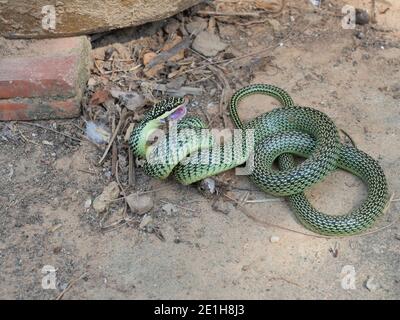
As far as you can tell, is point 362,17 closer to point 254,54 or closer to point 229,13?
point 254,54

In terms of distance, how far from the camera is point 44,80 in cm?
438

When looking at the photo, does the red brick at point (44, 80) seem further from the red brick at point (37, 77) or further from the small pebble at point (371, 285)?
the small pebble at point (371, 285)

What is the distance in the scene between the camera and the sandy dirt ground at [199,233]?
356 cm

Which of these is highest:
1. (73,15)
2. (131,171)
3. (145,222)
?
(73,15)

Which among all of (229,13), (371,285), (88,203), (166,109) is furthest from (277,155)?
(229,13)

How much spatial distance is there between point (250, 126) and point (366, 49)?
1.64 m

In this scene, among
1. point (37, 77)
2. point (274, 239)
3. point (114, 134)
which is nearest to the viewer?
point (274, 239)

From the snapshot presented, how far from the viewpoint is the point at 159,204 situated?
13.4ft

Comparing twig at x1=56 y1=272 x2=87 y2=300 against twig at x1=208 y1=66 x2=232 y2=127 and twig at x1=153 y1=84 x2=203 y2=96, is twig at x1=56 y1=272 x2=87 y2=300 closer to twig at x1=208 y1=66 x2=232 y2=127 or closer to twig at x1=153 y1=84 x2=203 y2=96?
twig at x1=208 y1=66 x2=232 y2=127

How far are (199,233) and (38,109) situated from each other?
1.72m

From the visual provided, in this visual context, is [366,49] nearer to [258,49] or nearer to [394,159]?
[258,49]

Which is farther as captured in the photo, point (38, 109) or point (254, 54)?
point (254, 54)

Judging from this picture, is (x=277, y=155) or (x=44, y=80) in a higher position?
(x=44, y=80)

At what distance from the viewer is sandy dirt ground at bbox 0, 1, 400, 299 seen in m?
3.56
